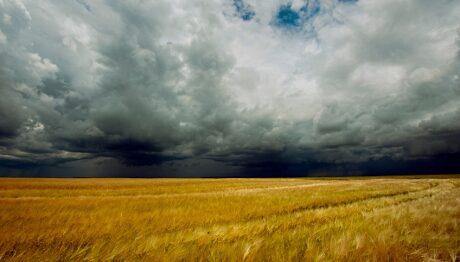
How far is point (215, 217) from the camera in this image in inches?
316

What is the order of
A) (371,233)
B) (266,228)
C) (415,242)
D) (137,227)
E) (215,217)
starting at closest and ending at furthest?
(415,242), (371,233), (266,228), (137,227), (215,217)

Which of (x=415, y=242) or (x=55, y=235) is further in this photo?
(x=55, y=235)

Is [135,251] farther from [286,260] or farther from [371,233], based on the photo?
[371,233]

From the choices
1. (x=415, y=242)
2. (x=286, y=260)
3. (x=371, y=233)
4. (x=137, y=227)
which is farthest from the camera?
(x=137, y=227)

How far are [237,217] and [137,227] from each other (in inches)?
138

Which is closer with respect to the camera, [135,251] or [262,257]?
[262,257]

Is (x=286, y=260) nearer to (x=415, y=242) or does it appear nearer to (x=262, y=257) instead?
(x=262, y=257)

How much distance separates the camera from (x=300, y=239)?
411cm

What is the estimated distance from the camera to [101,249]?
10.8ft

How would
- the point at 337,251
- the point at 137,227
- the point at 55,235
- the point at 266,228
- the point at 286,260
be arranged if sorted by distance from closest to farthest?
1. the point at 286,260
2. the point at 337,251
3. the point at 55,235
4. the point at 266,228
5. the point at 137,227

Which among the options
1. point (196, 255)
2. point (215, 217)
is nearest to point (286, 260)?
point (196, 255)

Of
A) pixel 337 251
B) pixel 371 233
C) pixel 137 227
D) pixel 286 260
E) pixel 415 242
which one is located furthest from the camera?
pixel 137 227

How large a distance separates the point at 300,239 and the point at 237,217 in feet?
14.7

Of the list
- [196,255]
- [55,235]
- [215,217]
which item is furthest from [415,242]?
[55,235]
